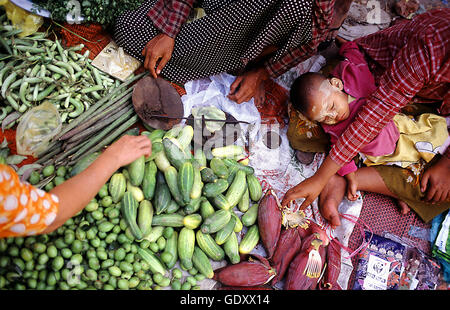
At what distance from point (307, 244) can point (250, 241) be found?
0.41 meters

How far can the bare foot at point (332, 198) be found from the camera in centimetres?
276

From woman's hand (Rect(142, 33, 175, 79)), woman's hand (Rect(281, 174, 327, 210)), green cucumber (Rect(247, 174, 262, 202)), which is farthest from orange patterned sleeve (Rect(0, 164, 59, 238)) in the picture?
woman's hand (Rect(281, 174, 327, 210))

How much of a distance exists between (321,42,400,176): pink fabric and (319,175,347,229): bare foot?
0.09 m

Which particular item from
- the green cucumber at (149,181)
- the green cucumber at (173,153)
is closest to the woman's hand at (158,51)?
the green cucumber at (173,153)

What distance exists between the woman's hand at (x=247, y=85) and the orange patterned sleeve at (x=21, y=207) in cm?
183

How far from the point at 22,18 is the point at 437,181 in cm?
360

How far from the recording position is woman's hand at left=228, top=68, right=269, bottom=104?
2.95 m

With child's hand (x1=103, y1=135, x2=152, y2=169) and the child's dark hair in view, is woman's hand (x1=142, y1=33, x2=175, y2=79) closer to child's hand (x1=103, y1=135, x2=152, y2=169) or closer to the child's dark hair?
child's hand (x1=103, y1=135, x2=152, y2=169)

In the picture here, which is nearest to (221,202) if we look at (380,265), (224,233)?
(224,233)

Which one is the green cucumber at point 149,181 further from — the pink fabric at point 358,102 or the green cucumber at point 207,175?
the pink fabric at point 358,102

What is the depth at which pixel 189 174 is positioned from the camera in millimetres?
2232

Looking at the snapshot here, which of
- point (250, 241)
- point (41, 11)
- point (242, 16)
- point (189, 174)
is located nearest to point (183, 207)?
point (189, 174)

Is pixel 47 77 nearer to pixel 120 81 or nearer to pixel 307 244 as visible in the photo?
pixel 120 81

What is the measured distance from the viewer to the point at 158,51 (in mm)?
2721
